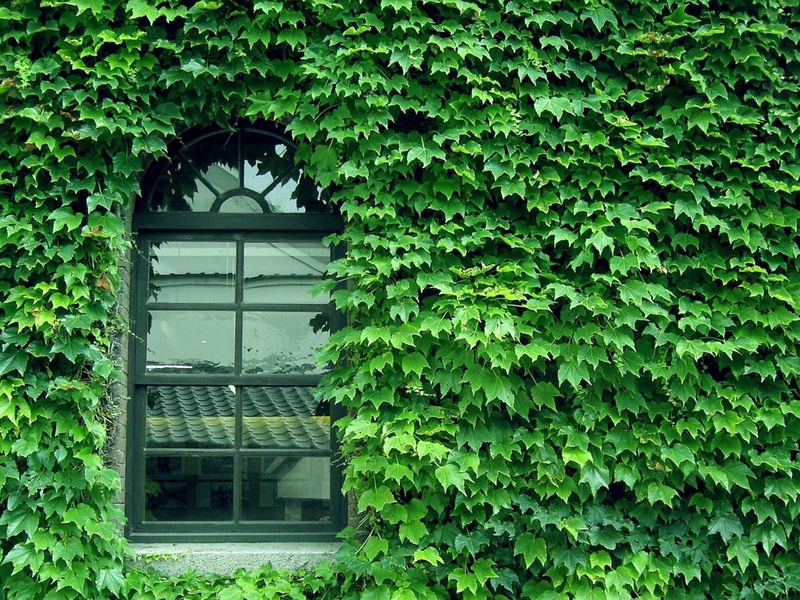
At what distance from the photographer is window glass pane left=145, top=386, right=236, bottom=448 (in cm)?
480

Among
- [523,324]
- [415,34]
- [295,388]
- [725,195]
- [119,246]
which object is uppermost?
[415,34]

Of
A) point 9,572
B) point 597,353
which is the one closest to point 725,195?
point 597,353

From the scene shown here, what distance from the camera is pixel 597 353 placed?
4438mm

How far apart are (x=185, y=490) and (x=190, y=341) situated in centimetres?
88

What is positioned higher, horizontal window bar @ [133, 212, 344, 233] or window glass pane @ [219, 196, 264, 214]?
window glass pane @ [219, 196, 264, 214]

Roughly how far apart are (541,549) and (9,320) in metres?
3.13

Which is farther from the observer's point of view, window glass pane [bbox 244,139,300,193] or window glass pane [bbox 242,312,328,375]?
window glass pane [bbox 244,139,300,193]

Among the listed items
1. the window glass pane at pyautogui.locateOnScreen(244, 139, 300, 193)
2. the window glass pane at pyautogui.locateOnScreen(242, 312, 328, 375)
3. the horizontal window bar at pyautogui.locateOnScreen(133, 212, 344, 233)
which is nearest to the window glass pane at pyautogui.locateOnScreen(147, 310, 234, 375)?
the window glass pane at pyautogui.locateOnScreen(242, 312, 328, 375)

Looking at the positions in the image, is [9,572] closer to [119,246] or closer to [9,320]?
[9,320]

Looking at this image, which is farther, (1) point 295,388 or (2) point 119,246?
(1) point 295,388

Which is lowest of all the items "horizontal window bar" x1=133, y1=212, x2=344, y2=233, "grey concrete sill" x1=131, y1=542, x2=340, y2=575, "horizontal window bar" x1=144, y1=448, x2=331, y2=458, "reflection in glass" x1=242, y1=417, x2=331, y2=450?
"grey concrete sill" x1=131, y1=542, x2=340, y2=575

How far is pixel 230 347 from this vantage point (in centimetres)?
486

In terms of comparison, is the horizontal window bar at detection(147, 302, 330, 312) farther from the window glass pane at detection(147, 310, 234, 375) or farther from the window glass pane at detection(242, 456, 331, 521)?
the window glass pane at detection(242, 456, 331, 521)

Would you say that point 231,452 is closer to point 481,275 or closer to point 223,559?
point 223,559
